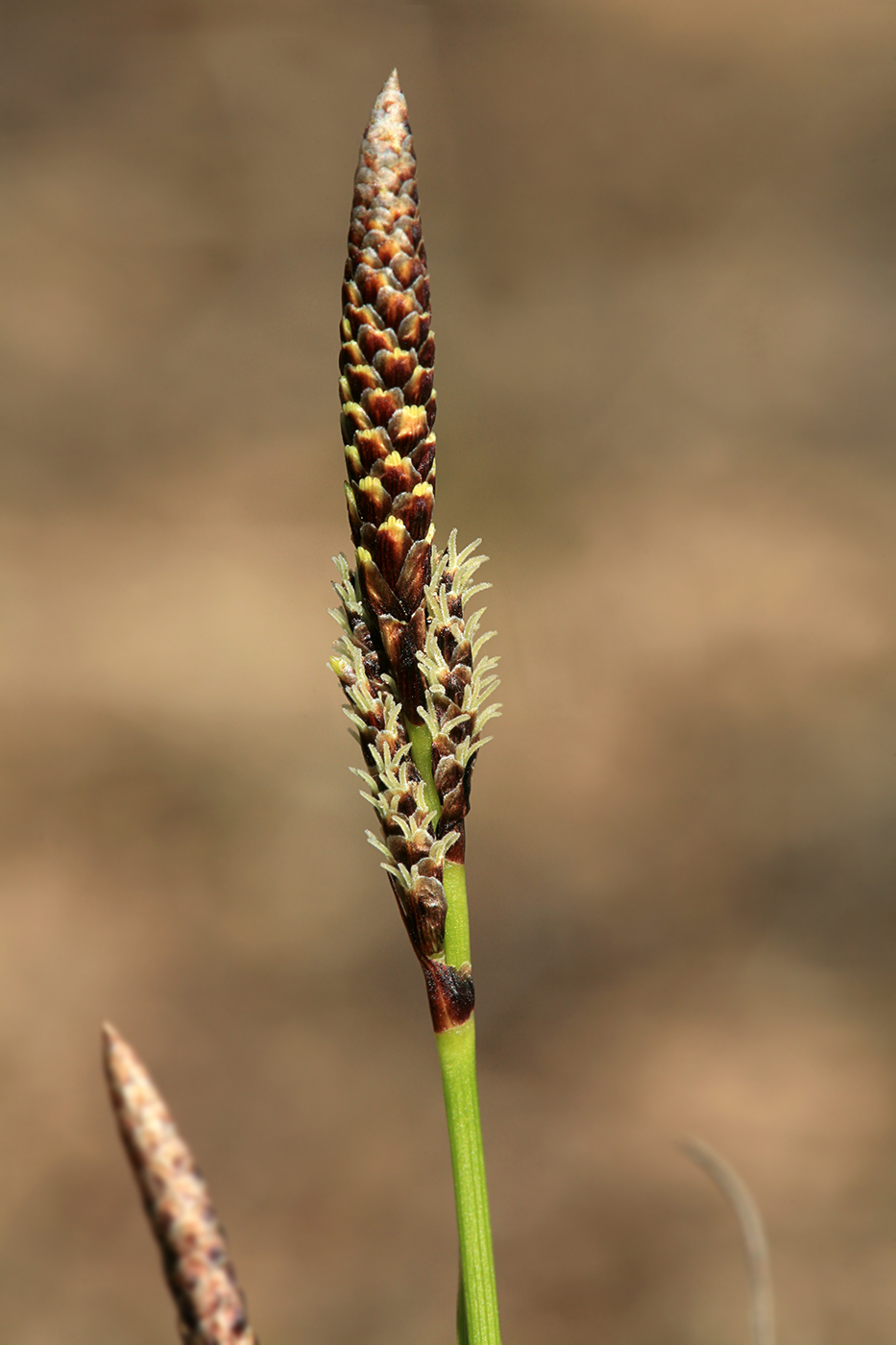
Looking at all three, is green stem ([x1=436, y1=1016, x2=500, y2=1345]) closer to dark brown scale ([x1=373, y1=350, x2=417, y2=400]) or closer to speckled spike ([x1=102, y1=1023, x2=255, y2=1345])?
speckled spike ([x1=102, y1=1023, x2=255, y2=1345])

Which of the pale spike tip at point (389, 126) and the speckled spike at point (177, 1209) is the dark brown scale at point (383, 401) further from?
the speckled spike at point (177, 1209)

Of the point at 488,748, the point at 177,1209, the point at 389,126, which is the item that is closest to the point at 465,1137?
the point at 177,1209

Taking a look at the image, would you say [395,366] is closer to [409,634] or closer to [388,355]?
[388,355]

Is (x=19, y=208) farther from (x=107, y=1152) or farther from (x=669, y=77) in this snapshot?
(x=107, y=1152)

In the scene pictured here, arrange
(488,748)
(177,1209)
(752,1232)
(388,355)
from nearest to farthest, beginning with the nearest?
(177,1209), (388,355), (752,1232), (488,748)

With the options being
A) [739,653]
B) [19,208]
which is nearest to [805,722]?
[739,653]

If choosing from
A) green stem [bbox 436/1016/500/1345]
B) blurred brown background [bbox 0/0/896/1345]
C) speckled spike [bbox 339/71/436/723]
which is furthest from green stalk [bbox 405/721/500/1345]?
blurred brown background [bbox 0/0/896/1345]

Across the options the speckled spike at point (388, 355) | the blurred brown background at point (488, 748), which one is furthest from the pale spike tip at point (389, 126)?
the blurred brown background at point (488, 748)
